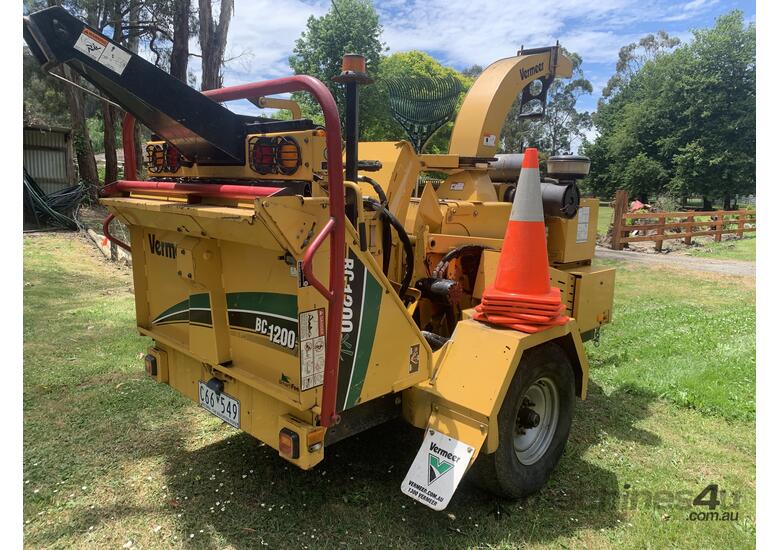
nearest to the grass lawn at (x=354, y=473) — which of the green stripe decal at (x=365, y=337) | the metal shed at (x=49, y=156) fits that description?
the green stripe decal at (x=365, y=337)

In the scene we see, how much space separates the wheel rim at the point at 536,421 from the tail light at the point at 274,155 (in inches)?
76.5

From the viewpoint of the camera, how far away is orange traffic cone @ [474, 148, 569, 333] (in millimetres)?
3199

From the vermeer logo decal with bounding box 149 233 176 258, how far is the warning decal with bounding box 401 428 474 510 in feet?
6.00

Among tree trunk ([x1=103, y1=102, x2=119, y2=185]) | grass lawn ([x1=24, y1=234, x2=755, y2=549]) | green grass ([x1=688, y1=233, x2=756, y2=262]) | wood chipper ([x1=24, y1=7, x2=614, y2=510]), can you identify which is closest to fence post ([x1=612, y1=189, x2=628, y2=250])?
green grass ([x1=688, y1=233, x2=756, y2=262])

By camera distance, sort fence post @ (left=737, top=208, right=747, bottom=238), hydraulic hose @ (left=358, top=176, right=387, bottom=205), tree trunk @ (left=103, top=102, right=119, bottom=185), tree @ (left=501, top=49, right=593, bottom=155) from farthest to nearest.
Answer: tree @ (left=501, top=49, right=593, bottom=155) → fence post @ (left=737, top=208, right=747, bottom=238) → tree trunk @ (left=103, top=102, right=119, bottom=185) → hydraulic hose @ (left=358, top=176, right=387, bottom=205)

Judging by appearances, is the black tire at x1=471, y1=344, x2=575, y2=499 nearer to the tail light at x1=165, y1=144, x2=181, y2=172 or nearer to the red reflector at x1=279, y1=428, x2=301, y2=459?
the red reflector at x1=279, y1=428, x2=301, y2=459

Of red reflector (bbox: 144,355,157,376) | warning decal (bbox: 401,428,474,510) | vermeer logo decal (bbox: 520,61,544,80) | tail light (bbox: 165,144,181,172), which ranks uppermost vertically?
vermeer logo decal (bbox: 520,61,544,80)

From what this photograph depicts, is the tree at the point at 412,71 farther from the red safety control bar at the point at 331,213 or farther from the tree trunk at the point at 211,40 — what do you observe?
the red safety control bar at the point at 331,213

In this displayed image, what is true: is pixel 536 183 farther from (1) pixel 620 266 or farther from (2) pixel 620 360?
(1) pixel 620 266

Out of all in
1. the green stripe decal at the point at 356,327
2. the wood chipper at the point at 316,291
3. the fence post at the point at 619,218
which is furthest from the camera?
the fence post at the point at 619,218

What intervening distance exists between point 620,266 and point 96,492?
487 inches

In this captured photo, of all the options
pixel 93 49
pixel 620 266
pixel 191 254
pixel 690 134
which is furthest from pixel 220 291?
pixel 690 134

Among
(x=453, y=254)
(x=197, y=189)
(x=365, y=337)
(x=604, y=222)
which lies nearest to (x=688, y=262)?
(x=453, y=254)

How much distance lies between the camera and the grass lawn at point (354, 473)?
9.89 feet
